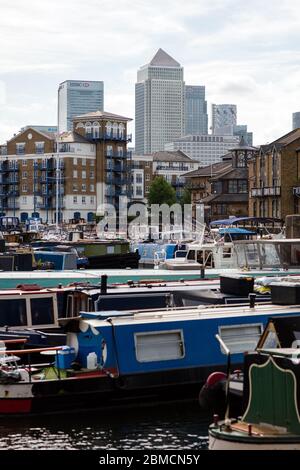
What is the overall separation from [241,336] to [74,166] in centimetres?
10970

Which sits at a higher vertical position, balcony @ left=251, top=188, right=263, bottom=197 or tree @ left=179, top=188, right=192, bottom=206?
tree @ left=179, top=188, right=192, bottom=206

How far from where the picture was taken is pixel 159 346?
20.9 m

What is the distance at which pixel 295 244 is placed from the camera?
35.2 m

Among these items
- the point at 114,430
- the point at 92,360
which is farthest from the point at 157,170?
the point at 114,430

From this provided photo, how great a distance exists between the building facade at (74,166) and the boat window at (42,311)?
104174 millimetres

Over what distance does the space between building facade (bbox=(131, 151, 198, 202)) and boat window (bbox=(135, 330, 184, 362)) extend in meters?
121

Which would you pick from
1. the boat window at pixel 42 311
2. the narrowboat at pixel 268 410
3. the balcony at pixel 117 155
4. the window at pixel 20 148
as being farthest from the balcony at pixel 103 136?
the narrowboat at pixel 268 410

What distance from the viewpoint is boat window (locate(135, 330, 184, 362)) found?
20531 millimetres

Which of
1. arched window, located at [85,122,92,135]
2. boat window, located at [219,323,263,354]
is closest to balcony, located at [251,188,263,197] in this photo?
arched window, located at [85,122,92,135]

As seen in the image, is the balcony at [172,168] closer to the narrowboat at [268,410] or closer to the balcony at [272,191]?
the balcony at [272,191]

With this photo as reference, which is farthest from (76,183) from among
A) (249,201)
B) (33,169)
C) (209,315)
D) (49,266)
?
(209,315)

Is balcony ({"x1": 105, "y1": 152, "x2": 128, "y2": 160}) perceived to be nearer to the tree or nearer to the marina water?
the tree

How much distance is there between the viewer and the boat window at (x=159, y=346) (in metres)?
20.5

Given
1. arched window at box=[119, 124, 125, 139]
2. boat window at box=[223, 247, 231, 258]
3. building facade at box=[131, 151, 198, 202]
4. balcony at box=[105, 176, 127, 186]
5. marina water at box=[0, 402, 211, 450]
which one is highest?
arched window at box=[119, 124, 125, 139]
